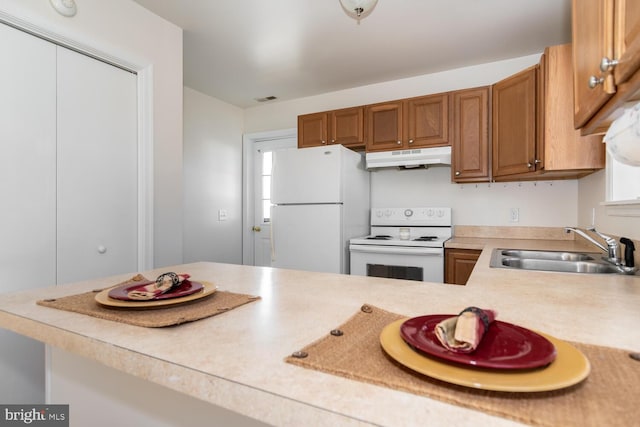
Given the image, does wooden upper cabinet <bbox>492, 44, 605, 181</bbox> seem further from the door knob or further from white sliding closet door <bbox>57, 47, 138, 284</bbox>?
white sliding closet door <bbox>57, 47, 138, 284</bbox>

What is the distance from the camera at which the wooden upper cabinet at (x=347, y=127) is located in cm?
333

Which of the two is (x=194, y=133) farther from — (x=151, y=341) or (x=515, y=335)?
(x=515, y=335)

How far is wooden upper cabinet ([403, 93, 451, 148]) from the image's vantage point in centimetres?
297

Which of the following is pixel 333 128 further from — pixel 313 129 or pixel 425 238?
pixel 425 238

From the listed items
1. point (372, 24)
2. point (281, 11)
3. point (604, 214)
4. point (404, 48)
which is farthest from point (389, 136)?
point (604, 214)

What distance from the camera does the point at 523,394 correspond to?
1.44 ft

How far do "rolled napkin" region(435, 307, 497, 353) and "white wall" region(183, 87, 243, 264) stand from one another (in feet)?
11.3

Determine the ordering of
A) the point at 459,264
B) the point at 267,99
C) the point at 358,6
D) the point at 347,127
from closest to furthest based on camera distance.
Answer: the point at 358,6, the point at 459,264, the point at 347,127, the point at 267,99

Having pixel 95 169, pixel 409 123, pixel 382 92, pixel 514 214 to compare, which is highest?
pixel 382 92

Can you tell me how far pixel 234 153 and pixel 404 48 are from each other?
237 centimetres

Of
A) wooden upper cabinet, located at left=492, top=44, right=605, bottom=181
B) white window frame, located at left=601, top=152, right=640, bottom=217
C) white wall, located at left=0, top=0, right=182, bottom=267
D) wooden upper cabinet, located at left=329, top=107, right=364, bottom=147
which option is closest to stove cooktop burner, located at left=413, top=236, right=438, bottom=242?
wooden upper cabinet, located at left=492, top=44, right=605, bottom=181

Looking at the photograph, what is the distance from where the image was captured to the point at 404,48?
9.25ft

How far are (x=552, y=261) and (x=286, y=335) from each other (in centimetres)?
194

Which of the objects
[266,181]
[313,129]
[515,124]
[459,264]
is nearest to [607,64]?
[515,124]
